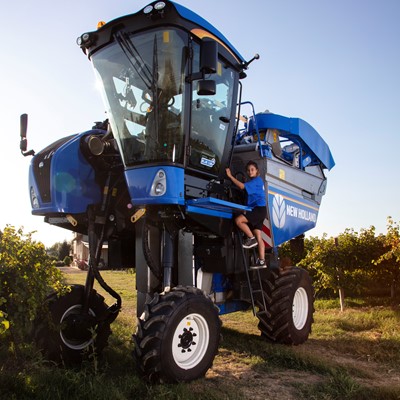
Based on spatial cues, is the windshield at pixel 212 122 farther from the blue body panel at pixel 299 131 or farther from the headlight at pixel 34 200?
the headlight at pixel 34 200

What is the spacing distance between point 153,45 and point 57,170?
1.83 meters

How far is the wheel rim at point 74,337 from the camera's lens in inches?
207


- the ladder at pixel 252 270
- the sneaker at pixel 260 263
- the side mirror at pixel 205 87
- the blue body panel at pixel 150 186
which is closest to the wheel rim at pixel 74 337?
the blue body panel at pixel 150 186

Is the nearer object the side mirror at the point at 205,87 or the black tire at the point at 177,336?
the black tire at the point at 177,336

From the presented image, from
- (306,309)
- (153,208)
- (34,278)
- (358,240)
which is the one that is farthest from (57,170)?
(358,240)

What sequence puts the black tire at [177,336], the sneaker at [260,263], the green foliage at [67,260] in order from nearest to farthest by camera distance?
the black tire at [177,336] < the sneaker at [260,263] < the green foliage at [67,260]

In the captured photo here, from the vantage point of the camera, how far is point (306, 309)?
688 cm

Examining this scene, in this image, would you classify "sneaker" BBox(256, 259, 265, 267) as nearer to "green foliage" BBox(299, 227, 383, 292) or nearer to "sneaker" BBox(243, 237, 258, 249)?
"sneaker" BBox(243, 237, 258, 249)

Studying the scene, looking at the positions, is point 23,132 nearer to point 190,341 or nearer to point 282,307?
point 190,341

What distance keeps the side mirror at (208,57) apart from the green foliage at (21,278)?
7.68ft

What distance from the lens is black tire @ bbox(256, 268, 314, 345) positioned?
624 centimetres

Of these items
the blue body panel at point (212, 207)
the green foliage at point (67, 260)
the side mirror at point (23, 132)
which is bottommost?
the green foliage at point (67, 260)

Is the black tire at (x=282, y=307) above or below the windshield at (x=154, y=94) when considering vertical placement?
below

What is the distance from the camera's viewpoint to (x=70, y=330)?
208 inches
